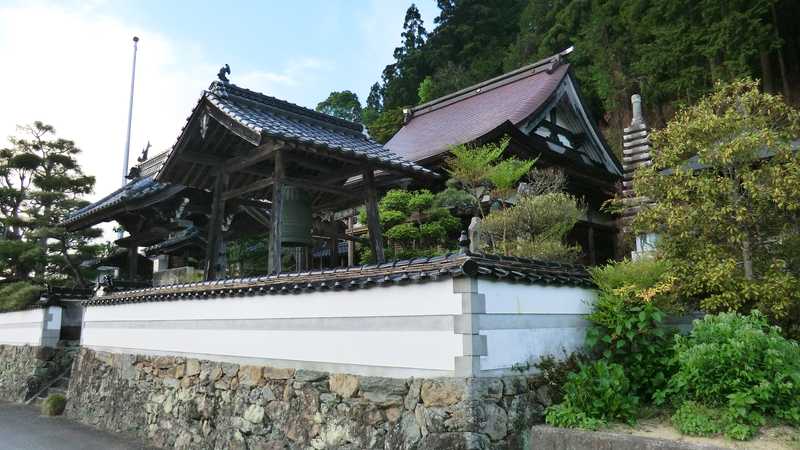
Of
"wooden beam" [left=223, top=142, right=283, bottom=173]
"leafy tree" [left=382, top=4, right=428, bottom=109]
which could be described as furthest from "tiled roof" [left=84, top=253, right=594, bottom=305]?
"leafy tree" [left=382, top=4, right=428, bottom=109]

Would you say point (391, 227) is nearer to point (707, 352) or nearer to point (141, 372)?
point (141, 372)

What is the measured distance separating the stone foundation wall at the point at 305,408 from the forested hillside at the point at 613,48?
1671 cm

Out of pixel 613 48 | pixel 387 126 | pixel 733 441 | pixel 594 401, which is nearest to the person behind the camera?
pixel 733 441

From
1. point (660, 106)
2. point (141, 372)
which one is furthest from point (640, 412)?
point (660, 106)

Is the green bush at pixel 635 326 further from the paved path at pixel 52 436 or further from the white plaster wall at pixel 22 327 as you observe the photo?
the white plaster wall at pixel 22 327

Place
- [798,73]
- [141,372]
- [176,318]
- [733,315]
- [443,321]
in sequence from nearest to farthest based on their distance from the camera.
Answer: [443,321] < [733,315] < [176,318] < [141,372] < [798,73]

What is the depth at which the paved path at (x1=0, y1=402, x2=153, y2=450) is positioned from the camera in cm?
886

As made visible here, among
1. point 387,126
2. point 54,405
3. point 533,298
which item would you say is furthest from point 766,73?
point 54,405

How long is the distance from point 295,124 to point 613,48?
1901 cm

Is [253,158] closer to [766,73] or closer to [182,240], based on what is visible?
[182,240]

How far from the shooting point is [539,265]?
233 inches

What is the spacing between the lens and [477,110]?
18844mm

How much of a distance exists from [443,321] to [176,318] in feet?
18.9

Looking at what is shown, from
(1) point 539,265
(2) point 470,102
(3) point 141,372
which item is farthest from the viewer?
(2) point 470,102
